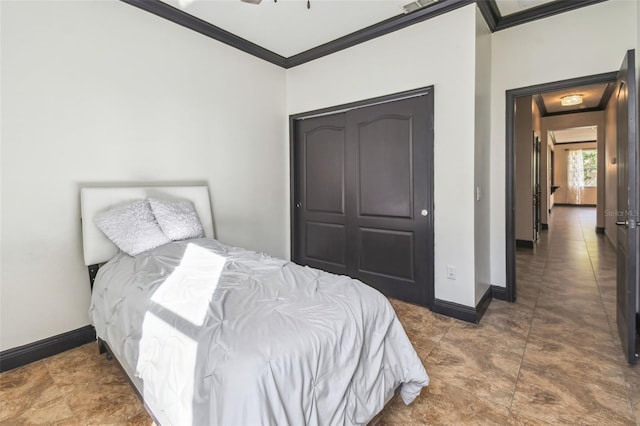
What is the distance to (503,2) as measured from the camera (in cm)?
291

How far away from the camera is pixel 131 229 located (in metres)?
2.31

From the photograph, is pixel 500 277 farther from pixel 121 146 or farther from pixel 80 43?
pixel 80 43

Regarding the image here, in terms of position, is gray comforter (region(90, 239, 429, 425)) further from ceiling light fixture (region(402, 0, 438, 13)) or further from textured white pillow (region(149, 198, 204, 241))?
ceiling light fixture (region(402, 0, 438, 13))

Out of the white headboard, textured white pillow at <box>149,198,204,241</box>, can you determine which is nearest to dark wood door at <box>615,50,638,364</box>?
textured white pillow at <box>149,198,204,241</box>

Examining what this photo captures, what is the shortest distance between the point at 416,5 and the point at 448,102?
0.91m

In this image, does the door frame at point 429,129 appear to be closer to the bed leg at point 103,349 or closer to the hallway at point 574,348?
the hallway at point 574,348

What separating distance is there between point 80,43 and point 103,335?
2138 mm

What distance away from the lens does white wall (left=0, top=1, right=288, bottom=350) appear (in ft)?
7.02

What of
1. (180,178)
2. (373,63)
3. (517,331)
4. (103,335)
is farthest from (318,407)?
(373,63)

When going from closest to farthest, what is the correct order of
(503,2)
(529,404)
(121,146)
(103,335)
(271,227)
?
(529,404), (103,335), (121,146), (503,2), (271,227)

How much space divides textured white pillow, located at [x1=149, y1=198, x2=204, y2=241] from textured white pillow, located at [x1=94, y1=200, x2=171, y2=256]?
54 millimetres

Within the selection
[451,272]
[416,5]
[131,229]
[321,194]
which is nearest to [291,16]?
[416,5]

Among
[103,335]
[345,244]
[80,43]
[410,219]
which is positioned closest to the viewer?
[103,335]

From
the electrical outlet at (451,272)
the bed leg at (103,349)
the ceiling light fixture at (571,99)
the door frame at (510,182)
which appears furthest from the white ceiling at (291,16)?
the ceiling light fixture at (571,99)
